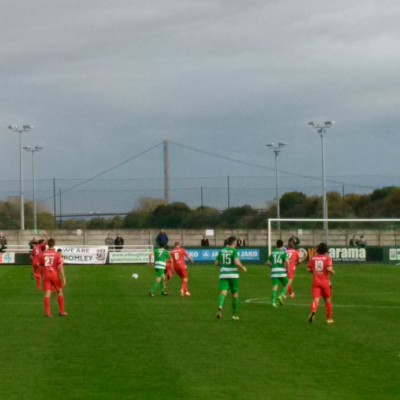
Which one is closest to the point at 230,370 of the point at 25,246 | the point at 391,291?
the point at 391,291

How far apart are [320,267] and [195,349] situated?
17.5ft

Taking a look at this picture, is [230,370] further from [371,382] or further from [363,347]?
[363,347]

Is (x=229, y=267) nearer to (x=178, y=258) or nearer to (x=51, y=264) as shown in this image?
(x=51, y=264)

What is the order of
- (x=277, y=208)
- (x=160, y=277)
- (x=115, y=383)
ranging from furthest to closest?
(x=277, y=208) → (x=160, y=277) → (x=115, y=383)

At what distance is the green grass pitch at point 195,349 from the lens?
13250 mm

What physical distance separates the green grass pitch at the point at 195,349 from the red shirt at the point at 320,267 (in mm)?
996

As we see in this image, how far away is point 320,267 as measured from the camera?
21.7m

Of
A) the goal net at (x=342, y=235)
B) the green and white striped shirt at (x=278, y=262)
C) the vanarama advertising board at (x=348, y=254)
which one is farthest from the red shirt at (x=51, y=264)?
the goal net at (x=342, y=235)

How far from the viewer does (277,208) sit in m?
70.6

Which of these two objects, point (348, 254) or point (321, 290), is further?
point (348, 254)

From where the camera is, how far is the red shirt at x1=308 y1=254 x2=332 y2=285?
21609 mm

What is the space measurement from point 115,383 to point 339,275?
109ft

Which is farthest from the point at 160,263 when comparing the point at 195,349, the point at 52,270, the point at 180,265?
the point at 195,349

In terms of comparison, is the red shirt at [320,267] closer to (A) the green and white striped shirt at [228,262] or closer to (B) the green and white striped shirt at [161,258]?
(A) the green and white striped shirt at [228,262]
